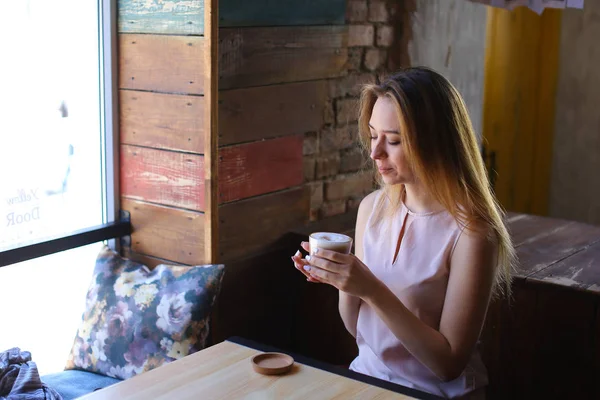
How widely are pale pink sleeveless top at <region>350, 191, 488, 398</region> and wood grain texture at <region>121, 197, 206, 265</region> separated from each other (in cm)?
93

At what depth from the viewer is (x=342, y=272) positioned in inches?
77.0

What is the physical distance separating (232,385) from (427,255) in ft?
2.17

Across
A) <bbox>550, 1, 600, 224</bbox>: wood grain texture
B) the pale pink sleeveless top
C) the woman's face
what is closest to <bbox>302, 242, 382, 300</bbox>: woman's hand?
the pale pink sleeveless top

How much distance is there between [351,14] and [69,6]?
4.13 feet

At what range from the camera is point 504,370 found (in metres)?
2.88

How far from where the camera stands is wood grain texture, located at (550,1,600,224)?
5.21 m

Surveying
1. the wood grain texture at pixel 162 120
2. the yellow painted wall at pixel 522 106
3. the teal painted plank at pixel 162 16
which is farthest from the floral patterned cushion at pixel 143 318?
the yellow painted wall at pixel 522 106

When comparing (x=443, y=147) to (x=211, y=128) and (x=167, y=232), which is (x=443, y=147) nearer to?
(x=211, y=128)

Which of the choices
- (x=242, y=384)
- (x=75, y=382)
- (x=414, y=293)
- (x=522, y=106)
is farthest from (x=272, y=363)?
(x=522, y=106)

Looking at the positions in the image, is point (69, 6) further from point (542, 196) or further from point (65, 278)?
point (542, 196)

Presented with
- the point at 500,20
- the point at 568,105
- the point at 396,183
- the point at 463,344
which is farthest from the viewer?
the point at 568,105

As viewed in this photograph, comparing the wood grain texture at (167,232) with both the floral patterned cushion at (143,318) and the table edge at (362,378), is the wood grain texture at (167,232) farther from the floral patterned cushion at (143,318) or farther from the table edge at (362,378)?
the table edge at (362,378)

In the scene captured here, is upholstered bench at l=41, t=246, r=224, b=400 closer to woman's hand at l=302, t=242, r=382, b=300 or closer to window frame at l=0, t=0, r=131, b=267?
window frame at l=0, t=0, r=131, b=267

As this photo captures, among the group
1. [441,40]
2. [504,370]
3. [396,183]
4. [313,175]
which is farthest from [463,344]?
[441,40]
